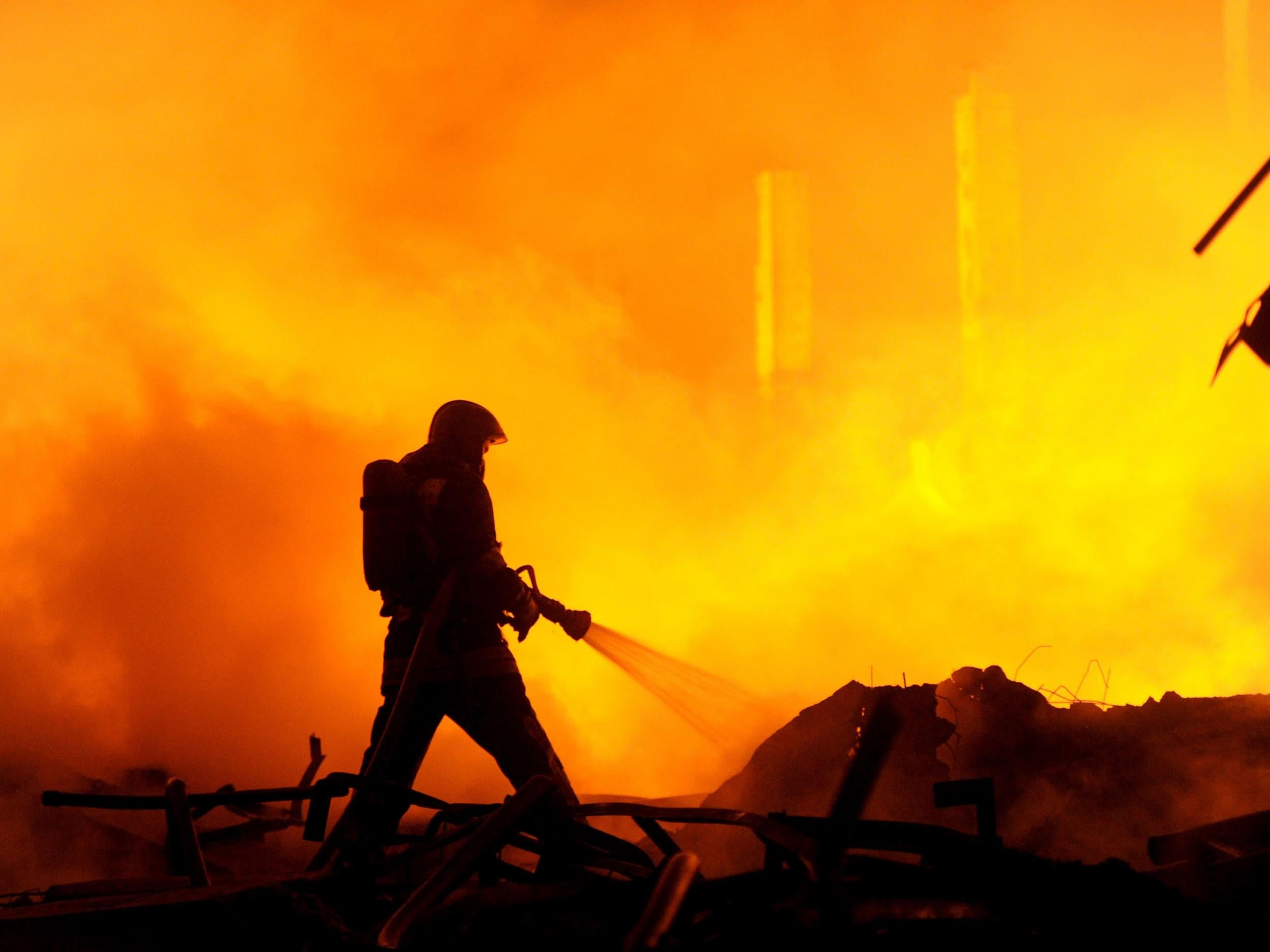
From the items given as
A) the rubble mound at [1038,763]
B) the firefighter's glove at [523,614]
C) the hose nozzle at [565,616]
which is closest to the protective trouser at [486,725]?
the firefighter's glove at [523,614]

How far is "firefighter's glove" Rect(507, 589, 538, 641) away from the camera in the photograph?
13.5 feet

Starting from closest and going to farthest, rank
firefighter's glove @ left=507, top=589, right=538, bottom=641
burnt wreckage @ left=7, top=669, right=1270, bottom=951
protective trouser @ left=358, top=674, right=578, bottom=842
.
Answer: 1. burnt wreckage @ left=7, top=669, right=1270, bottom=951
2. protective trouser @ left=358, top=674, right=578, bottom=842
3. firefighter's glove @ left=507, top=589, right=538, bottom=641

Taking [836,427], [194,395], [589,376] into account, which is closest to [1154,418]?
[836,427]

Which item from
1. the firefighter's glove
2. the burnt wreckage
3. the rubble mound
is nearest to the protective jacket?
the firefighter's glove

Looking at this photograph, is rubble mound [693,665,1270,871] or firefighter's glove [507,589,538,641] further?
firefighter's glove [507,589,538,641]

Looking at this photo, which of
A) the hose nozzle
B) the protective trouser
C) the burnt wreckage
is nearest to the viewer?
the burnt wreckage

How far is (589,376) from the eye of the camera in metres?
12.7

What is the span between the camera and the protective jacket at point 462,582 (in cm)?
399

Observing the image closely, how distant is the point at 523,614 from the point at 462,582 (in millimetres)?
244

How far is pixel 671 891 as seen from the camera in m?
2.04

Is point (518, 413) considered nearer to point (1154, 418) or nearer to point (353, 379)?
point (353, 379)

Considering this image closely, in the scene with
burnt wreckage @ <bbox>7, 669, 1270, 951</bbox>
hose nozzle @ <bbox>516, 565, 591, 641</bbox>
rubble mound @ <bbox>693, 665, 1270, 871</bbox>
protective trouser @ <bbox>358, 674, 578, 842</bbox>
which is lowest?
burnt wreckage @ <bbox>7, 669, 1270, 951</bbox>

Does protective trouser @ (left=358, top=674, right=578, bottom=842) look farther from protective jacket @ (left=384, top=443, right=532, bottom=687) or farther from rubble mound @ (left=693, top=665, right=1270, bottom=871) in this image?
rubble mound @ (left=693, top=665, right=1270, bottom=871)

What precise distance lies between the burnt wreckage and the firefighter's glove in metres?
0.88
